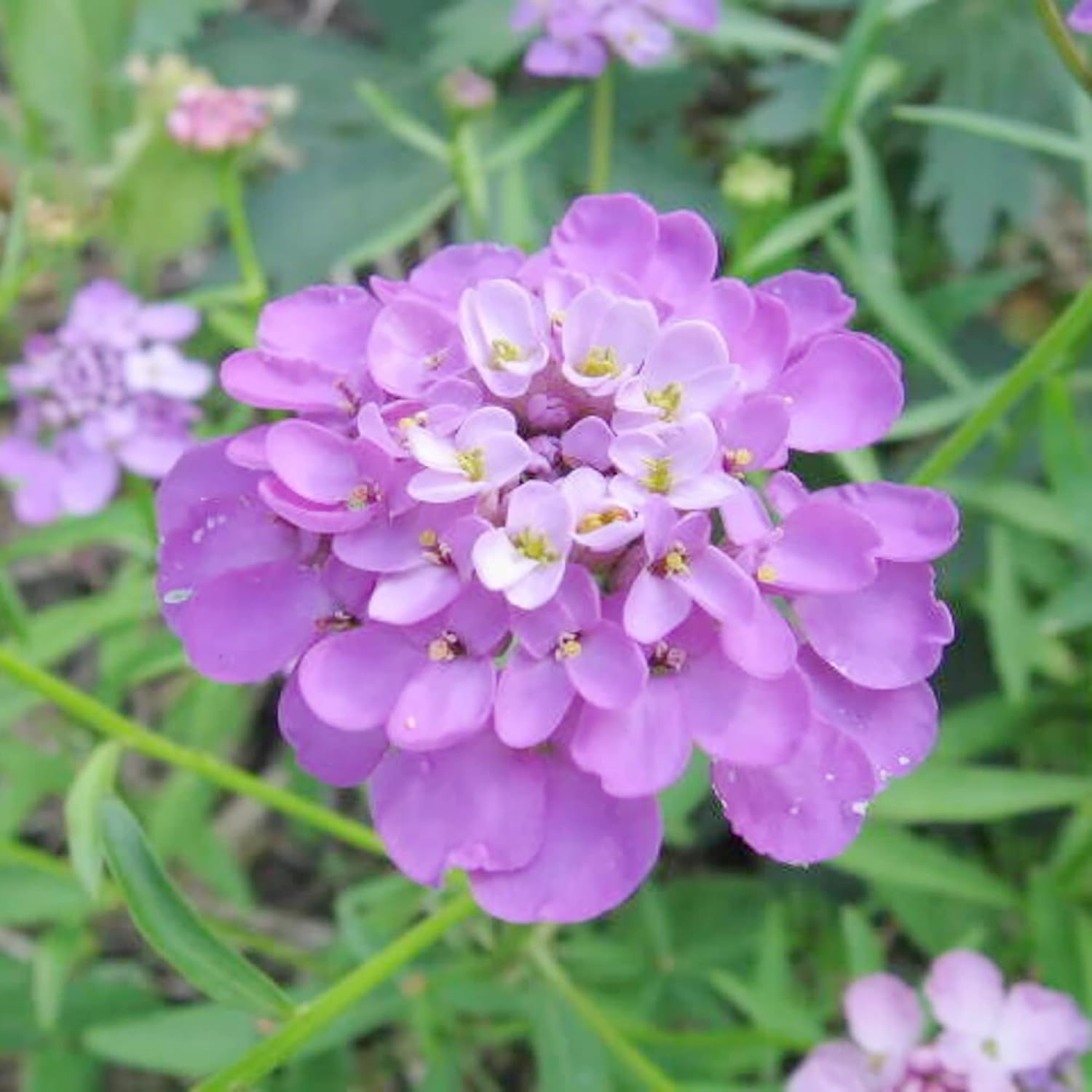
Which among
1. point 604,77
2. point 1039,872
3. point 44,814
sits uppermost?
point 604,77

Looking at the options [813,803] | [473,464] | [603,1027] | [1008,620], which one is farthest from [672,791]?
[473,464]

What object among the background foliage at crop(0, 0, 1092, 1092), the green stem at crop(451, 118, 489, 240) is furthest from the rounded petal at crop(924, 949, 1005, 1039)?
the green stem at crop(451, 118, 489, 240)

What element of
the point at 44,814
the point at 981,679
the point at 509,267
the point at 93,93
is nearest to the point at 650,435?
the point at 509,267

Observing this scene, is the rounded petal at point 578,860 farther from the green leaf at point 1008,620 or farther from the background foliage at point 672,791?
the green leaf at point 1008,620

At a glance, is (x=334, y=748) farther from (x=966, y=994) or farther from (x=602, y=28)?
(x=602, y=28)

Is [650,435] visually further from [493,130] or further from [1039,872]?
[493,130]

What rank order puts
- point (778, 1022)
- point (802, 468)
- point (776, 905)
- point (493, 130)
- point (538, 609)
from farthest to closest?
point (493, 130), point (802, 468), point (776, 905), point (778, 1022), point (538, 609)

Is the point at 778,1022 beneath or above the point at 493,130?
beneath
